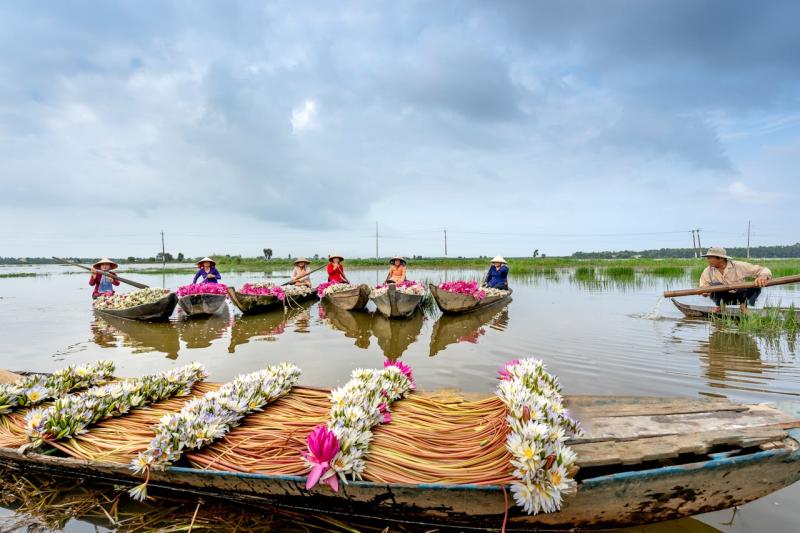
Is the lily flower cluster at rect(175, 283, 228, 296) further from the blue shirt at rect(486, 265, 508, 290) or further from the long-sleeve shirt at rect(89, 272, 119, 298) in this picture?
the blue shirt at rect(486, 265, 508, 290)

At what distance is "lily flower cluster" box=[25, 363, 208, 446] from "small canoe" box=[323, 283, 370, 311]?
585cm

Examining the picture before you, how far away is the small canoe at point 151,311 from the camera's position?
7.93m

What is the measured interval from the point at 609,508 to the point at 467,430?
801mm

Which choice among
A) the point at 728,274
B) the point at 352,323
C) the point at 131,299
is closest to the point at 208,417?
the point at 352,323

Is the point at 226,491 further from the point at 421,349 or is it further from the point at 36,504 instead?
the point at 421,349

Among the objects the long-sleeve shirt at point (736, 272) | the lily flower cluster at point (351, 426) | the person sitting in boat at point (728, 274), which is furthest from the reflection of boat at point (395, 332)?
the long-sleeve shirt at point (736, 272)

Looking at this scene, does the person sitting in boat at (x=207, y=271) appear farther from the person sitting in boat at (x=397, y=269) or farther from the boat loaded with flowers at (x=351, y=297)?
the person sitting in boat at (x=397, y=269)

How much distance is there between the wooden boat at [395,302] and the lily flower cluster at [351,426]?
195 inches

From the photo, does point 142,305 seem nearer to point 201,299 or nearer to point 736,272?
point 201,299

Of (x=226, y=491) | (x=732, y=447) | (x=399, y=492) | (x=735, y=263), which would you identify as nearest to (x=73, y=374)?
(x=226, y=491)

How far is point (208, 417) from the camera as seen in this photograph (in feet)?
7.75

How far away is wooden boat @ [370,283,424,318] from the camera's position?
792 cm

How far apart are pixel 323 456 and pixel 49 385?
283cm

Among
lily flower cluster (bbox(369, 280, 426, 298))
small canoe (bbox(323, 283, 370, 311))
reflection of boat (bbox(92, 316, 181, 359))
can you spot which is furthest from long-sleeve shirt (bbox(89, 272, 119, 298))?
lily flower cluster (bbox(369, 280, 426, 298))
